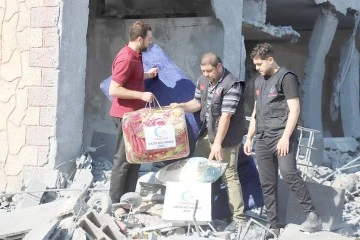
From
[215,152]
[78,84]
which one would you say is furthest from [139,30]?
[78,84]

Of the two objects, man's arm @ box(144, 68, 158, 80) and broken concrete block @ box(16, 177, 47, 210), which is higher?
man's arm @ box(144, 68, 158, 80)

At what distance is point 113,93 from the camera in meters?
5.52

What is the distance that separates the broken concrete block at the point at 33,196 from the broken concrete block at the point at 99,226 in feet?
4.38

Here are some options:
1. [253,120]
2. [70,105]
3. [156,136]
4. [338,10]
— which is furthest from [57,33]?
[338,10]

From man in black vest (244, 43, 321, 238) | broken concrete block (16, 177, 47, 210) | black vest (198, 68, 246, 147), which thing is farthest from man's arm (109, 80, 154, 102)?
broken concrete block (16, 177, 47, 210)

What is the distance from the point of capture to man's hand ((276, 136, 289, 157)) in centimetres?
521

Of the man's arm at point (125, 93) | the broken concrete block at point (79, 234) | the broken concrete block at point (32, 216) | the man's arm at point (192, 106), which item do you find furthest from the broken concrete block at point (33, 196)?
the man's arm at point (192, 106)

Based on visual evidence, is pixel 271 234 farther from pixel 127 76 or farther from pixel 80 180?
pixel 80 180

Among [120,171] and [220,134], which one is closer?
[220,134]

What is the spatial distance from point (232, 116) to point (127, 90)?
951mm

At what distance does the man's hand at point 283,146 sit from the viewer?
5.21m

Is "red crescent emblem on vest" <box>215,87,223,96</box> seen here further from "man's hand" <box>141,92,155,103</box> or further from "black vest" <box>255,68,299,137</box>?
"man's hand" <box>141,92,155,103</box>

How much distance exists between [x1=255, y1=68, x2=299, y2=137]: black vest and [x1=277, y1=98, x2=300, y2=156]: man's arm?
0.50 feet

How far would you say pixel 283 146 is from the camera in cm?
523
